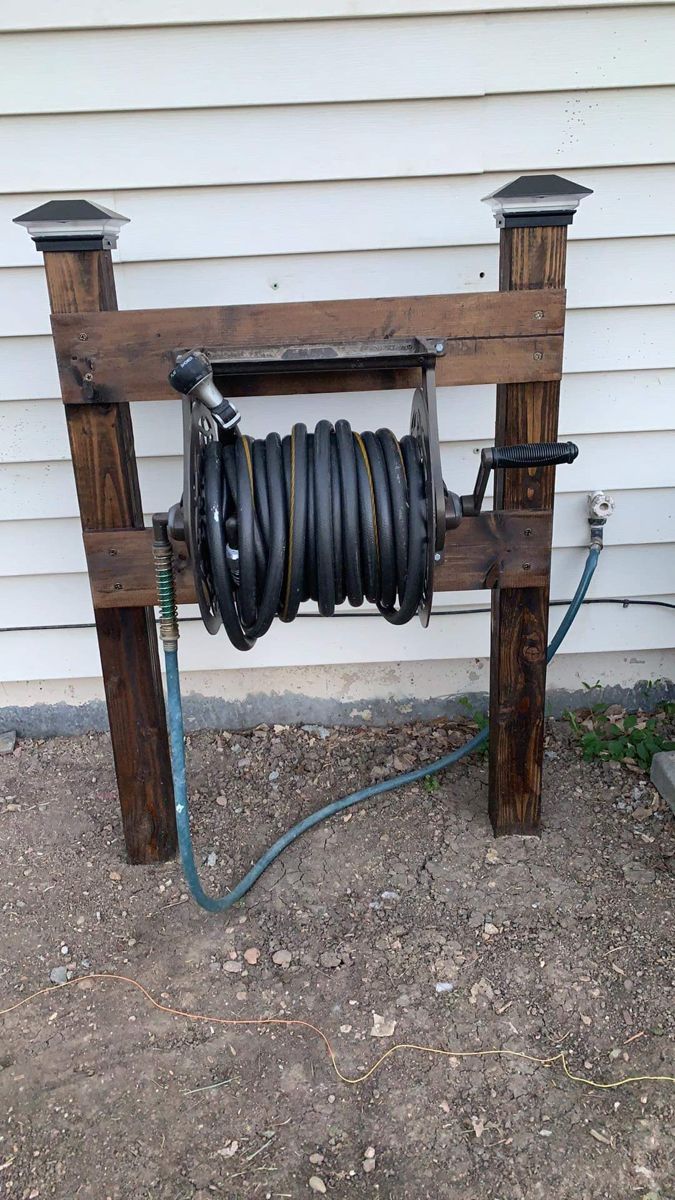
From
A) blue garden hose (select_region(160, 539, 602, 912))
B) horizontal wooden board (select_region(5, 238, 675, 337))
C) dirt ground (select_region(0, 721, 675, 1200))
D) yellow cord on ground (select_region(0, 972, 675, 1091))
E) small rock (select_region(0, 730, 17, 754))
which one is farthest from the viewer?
small rock (select_region(0, 730, 17, 754))

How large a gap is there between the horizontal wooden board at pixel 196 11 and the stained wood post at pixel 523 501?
0.63 meters

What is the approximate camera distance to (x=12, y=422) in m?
2.44

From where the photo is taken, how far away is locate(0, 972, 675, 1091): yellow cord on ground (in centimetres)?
168

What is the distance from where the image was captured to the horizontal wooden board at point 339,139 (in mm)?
2162

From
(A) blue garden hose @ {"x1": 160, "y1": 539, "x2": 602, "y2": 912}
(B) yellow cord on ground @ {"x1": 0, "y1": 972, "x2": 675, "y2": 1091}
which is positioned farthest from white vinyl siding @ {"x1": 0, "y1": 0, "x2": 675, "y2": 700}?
(B) yellow cord on ground @ {"x1": 0, "y1": 972, "x2": 675, "y2": 1091}

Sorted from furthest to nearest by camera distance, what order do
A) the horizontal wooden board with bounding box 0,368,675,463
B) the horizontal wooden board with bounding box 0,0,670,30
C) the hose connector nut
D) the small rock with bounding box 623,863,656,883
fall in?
the hose connector nut
the horizontal wooden board with bounding box 0,368,675,463
the small rock with bounding box 623,863,656,883
the horizontal wooden board with bounding box 0,0,670,30

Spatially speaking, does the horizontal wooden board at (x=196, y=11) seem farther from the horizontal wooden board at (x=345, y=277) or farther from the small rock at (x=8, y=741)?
the small rock at (x=8, y=741)

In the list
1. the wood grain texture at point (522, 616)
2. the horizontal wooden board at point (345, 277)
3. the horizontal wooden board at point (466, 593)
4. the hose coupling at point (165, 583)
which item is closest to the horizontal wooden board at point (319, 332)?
the wood grain texture at point (522, 616)

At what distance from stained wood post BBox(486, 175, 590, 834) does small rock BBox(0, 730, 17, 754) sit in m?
1.58

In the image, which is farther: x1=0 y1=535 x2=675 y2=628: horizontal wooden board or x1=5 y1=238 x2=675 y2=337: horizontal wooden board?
x1=0 y1=535 x2=675 y2=628: horizontal wooden board

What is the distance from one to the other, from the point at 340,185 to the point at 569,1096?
7.19ft

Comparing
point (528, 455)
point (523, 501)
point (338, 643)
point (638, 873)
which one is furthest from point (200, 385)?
point (638, 873)

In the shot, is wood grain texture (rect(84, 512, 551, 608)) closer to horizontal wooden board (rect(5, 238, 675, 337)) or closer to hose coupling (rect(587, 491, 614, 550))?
hose coupling (rect(587, 491, 614, 550))

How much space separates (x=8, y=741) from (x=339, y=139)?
6.87 feet
